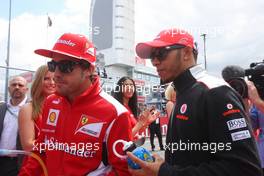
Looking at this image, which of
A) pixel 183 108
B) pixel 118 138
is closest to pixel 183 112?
pixel 183 108

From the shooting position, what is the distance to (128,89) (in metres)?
4.38

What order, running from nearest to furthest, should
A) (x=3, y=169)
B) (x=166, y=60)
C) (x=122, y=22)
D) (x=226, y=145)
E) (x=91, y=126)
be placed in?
(x=226, y=145) < (x=166, y=60) < (x=91, y=126) < (x=3, y=169) < (x=122, y=22)

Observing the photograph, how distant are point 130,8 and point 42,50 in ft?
180

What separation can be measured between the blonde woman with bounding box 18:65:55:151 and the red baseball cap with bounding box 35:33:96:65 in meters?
0.78

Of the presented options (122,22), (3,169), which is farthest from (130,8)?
(3,169)

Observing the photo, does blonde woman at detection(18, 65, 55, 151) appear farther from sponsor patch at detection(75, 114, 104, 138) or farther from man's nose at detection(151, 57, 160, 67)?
man's nose at detection(151, 57, 160, 67)

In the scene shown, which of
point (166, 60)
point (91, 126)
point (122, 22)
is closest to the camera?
point (166, 60)

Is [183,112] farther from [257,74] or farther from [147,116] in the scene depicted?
[147,116]

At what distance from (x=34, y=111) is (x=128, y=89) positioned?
1.61m

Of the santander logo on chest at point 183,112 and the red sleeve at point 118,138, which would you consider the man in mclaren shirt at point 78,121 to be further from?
the santander logo on chest at point 183,112

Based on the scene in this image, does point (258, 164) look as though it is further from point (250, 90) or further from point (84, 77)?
point (84, 77)

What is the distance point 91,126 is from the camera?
2.22 metres

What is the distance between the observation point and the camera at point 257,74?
7.50 ft

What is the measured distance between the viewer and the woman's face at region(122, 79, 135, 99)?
172 inches
